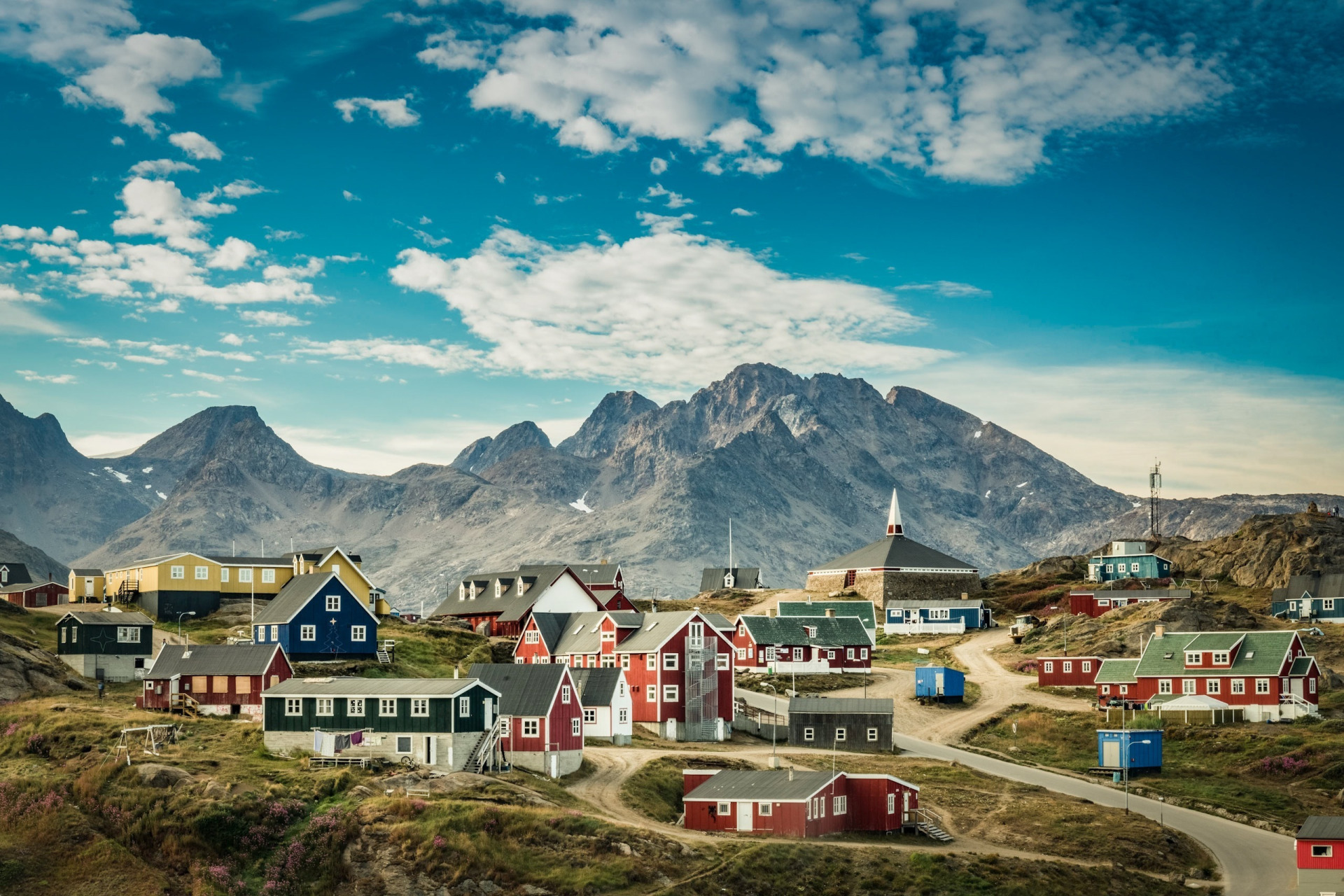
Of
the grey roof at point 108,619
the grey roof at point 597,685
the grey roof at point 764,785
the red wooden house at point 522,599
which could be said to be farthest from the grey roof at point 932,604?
the grey roof at point 108,619

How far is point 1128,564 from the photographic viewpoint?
168 metres

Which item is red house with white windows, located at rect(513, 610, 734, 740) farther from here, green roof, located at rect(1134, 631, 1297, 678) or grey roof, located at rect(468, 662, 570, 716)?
green roof, located at rect(1134, 631, 1297, 678)

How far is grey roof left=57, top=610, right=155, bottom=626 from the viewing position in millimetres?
80875

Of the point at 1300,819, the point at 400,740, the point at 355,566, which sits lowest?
the point at 1300,819

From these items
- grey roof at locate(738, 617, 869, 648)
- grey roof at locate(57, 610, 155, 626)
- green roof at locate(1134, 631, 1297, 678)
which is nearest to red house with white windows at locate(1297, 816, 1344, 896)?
green roof at locate(1134, 631, 1297, 678)

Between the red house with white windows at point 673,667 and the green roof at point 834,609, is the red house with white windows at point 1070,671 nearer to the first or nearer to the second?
the green roof at point 834,609

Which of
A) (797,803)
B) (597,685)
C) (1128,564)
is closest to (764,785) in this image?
(797,803)

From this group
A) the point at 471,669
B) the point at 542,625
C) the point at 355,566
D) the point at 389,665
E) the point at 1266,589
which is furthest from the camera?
the point at 1266,589

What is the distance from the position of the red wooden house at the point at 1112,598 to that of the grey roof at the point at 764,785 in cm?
7046

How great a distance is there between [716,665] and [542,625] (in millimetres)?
13905

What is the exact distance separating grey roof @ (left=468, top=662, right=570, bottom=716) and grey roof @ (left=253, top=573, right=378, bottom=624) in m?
17.9

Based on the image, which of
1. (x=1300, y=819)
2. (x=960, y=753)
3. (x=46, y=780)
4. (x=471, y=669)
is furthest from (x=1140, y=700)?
(x=46, y=780)

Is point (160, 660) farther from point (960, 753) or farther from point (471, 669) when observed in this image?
point (960, 753)

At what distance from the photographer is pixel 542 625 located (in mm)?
95938
